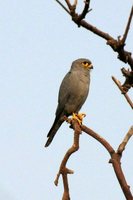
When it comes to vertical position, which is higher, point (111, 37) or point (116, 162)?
A: point (111, 37)

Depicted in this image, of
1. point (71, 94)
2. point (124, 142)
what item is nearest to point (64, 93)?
point (71, 94)

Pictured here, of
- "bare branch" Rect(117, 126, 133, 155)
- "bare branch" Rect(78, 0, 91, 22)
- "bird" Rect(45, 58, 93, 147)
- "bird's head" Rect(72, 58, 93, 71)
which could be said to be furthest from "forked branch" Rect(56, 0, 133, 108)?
"bird's head" Rect(72, 58, 93, 71)

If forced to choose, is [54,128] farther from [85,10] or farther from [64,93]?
[85,10]

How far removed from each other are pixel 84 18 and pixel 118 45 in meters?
0.19

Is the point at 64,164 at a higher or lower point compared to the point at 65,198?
higher

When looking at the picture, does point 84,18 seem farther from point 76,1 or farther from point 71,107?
point 71,107

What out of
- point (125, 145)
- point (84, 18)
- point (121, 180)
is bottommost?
point (121, 180)

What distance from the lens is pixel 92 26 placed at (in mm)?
1774

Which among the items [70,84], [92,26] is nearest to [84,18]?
[92,26]

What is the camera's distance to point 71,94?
874 centimetres

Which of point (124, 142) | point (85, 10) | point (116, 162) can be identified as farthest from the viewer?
point (85, 10)

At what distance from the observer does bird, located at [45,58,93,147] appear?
8742mm

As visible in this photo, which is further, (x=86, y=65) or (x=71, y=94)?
(x=86, y=65)

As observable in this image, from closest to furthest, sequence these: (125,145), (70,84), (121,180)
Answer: (121,180) < (125,145) < (70,84)
